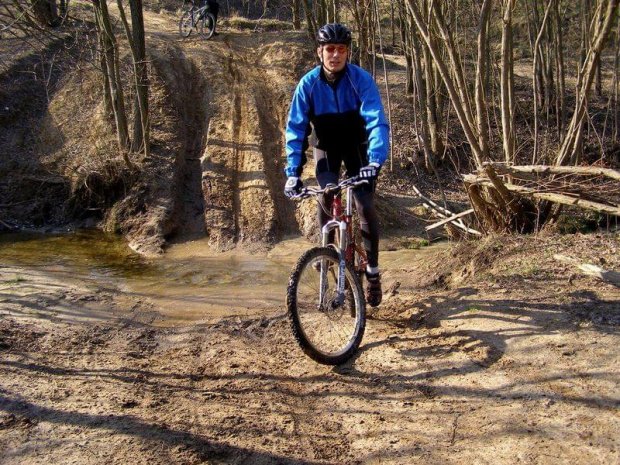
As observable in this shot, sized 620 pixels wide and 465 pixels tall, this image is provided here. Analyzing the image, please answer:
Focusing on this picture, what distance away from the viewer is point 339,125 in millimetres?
4332

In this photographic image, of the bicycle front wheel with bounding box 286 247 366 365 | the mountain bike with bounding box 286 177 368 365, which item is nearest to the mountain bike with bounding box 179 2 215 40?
the mountain bike with bounding box 286 177 368 365

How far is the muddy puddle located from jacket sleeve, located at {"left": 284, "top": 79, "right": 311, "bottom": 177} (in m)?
1.64

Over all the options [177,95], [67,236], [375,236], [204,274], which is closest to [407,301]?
[375,236]

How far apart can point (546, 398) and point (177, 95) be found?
1163cm

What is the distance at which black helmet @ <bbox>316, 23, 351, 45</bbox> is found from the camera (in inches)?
159

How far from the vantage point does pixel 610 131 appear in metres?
16.0

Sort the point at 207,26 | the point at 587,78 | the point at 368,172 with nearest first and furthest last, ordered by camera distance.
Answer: the point at 368,172, the point at 587,78, the point at 207,26

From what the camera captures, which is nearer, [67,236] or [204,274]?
[204,274]

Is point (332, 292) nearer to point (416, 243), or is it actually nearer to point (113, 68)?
point (416, 243)

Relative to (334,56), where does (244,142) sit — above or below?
below

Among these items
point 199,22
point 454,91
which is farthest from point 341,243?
point 199,22

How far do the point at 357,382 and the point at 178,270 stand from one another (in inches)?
182

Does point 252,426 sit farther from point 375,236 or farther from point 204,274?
point 204,274

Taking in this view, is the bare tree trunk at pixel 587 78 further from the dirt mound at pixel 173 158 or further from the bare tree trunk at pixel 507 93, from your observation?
the dirt mound at pixel 173 158
